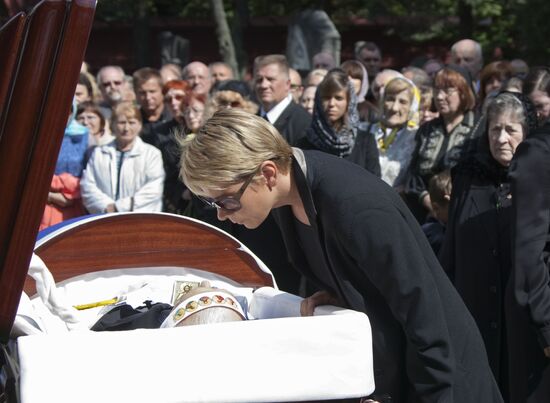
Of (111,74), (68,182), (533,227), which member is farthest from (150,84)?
(533,227)

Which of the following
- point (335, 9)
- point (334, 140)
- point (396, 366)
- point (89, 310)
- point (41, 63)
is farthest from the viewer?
point (335, 9)

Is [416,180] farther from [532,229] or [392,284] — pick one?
[392,284]

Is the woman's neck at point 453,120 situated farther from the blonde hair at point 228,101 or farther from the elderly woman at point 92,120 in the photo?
the elderly woman at point 92,120

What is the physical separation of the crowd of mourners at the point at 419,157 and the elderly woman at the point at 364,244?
0.37 metres

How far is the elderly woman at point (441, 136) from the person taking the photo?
6.15 meters

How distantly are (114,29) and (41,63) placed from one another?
24490mm

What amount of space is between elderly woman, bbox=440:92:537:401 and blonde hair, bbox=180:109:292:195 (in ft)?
7.01

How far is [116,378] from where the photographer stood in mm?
2457

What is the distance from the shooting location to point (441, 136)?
6.24 meters

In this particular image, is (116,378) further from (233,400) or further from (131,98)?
(131,98)

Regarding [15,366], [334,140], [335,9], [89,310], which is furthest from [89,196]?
[335,9]

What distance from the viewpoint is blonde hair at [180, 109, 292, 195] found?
2717 millimetres

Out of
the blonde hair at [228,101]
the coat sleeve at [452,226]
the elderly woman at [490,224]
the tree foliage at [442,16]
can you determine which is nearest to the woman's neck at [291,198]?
the elderly woman at [490,224]

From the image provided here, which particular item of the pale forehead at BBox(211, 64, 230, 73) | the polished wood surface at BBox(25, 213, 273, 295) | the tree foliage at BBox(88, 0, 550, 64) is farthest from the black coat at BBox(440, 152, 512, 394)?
the tree foliage at BBox(88, 0, 550, 64)
